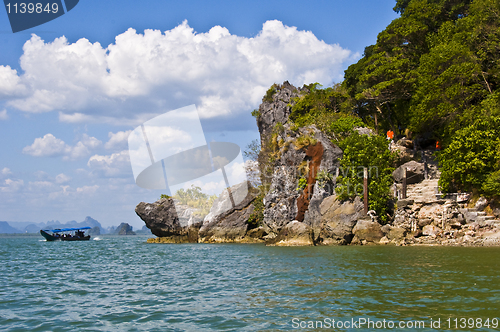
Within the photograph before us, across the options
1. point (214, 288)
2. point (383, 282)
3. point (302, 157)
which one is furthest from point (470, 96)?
point (214, 288)

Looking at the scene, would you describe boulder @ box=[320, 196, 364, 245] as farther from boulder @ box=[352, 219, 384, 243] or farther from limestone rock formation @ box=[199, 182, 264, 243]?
limestone rock formation @ box=[199, 182, 264, 243]

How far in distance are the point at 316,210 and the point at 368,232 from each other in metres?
5.91

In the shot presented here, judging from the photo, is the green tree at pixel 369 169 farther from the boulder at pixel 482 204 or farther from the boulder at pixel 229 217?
the boulder at pixel 229 217

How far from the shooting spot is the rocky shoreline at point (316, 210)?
27.5m

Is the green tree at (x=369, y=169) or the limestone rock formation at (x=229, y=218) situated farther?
the limestone rock formation at (x=229, y=218)

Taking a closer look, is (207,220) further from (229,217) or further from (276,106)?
(276,106)

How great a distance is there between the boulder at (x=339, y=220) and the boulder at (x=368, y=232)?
89 centimetres

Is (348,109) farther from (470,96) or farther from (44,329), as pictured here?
(44,329)

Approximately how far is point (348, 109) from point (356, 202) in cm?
1752

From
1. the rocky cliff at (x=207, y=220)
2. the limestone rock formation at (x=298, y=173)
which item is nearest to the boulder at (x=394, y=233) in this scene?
the limestone rock formation at (x=298, y=173)

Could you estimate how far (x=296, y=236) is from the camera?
3291 cm

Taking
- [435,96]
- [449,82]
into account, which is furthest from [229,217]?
[449,82]

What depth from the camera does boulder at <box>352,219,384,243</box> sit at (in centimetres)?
2919

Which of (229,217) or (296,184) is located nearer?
(296,184)
